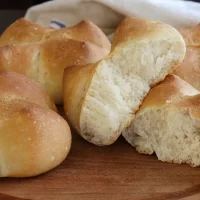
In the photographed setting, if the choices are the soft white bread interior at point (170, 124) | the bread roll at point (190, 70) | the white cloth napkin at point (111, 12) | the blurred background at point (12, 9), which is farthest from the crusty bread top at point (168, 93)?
the blurred background at point (12, 9)

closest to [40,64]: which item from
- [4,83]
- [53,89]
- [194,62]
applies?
[53,89]

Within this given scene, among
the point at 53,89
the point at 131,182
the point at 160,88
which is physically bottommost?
the point at 53,89

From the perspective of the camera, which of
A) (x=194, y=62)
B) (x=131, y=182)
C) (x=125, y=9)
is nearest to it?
(x=131, y=182)

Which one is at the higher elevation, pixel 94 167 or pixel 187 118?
pixel 187 118

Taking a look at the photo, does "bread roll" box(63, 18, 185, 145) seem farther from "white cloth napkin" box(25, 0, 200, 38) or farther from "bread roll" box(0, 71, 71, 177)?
"white cloth napkin" box(25, 0, 200, 38)

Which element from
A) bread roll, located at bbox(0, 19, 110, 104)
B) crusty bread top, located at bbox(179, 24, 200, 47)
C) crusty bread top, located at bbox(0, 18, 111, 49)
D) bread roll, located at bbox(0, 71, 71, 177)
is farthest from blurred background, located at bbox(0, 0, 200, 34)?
bread roll, located at bbox(0, 71, 71, 177)

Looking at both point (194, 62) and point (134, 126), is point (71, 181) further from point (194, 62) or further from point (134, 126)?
point (194, 62)

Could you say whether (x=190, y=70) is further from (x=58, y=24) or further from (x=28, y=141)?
(x=58, y=24)
